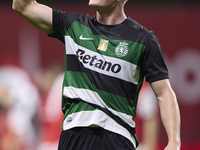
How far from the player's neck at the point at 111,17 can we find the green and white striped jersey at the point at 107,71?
117mm

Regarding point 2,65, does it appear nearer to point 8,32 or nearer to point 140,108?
point 8,32

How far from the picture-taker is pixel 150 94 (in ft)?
23.4

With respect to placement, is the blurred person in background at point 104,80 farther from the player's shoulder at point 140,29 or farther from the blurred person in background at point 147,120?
the blurred person in background at point 147,120

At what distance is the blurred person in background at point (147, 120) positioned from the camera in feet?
23.1

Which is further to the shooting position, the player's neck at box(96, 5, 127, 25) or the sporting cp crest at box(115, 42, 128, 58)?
the player's neck at box(96, 5, 127, 25)

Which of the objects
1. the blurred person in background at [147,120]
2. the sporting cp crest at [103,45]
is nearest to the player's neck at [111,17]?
the sporting cp crest at [103,45]

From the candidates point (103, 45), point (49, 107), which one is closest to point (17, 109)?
point (49, 107)

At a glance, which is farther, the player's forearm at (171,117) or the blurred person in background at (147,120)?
the blurred person in background at (147,120)

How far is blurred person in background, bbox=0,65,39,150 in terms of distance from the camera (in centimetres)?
730

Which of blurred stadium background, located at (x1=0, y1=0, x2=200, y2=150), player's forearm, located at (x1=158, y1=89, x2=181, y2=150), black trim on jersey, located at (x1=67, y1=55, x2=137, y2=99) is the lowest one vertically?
blurred stadium background, located at (x1=0, y1=0, x2=200, y2=150)

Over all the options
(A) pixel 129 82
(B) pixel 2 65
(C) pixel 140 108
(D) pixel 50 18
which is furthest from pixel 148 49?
(B) pixel 2 65

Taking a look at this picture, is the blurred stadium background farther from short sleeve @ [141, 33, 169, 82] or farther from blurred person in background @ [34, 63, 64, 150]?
short sleeve @ [141, 33, 169, 82]

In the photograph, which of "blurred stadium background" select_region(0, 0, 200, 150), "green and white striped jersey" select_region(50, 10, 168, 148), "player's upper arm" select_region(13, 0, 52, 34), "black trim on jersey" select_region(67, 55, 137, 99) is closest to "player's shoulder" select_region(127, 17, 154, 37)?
"green and white striped jersey" select_region(50, 10, 168, 148)

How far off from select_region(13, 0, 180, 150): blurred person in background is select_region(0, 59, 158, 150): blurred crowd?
3717 mm
